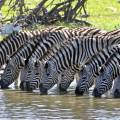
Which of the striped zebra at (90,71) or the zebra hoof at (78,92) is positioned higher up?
the striped zebra at (90,71)

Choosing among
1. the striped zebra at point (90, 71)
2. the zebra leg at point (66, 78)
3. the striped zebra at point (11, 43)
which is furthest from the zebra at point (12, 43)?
the striped zebra at point (90, 71)

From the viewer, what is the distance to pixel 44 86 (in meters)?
19.7

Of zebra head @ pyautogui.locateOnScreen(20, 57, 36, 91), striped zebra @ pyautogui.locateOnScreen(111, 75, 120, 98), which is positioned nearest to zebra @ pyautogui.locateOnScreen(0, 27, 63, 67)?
zebra head @ pyautogui.locateOnScreen(20, 57, 36, 91)

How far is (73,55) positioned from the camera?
67.1ft

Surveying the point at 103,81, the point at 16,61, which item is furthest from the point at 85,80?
the point at 16,61

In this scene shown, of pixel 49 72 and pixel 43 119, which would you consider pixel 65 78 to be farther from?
pixel 43 119


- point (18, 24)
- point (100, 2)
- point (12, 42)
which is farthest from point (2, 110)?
point (100, 2)

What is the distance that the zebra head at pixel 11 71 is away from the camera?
69.2ft

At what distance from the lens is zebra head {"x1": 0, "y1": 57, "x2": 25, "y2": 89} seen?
2109 centimetres

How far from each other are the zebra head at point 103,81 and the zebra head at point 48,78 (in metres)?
1.64

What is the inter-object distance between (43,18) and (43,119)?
679 inches

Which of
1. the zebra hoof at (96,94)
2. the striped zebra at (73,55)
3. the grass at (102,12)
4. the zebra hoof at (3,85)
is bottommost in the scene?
the zebra hoof at (96,94)

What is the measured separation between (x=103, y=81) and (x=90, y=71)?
724mm

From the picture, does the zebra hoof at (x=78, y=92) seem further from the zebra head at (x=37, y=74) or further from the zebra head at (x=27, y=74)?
the zebra head at (x=27, y=74)
